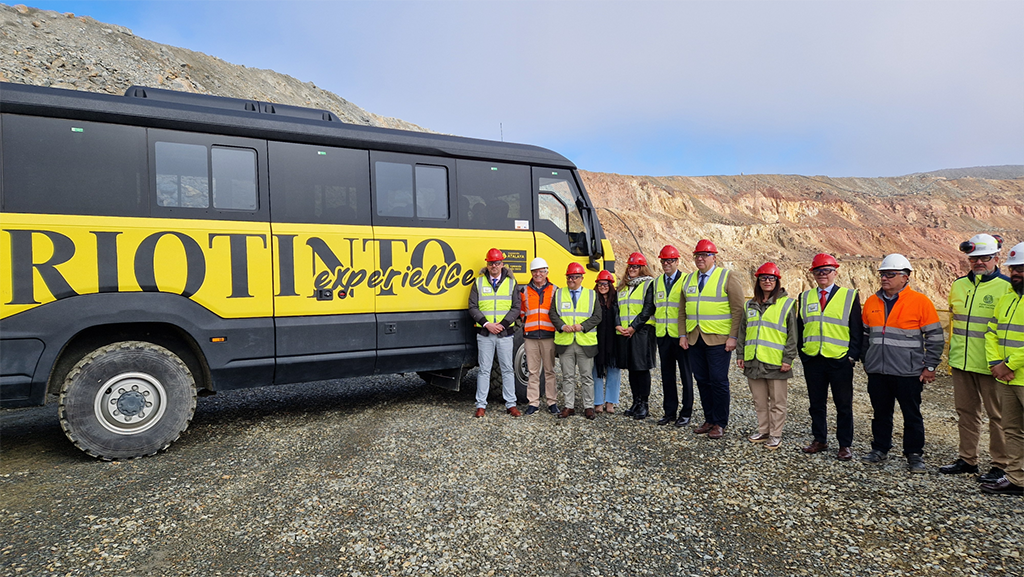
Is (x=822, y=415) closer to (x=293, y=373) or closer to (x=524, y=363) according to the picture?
(x=524, y=363)

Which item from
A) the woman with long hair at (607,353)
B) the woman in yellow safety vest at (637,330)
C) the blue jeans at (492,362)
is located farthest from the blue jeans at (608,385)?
the blue jeans at (492,362)

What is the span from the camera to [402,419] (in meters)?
6.20

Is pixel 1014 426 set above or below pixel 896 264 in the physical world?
below

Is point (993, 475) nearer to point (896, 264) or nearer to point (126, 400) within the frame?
point (896, 264)

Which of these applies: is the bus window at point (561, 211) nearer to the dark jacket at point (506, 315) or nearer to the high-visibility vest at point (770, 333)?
the dark jacket at point (506, 315)

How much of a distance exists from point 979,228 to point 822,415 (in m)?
64.1

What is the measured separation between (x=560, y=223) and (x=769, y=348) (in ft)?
10.0

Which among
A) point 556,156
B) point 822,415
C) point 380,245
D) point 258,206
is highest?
point 556,156

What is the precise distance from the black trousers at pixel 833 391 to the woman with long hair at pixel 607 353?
6.89 ft

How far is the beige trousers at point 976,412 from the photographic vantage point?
4.40 meters

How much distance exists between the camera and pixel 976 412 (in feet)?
15.1

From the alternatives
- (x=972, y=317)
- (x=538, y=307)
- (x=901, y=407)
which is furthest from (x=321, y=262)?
(x=972, y=317)

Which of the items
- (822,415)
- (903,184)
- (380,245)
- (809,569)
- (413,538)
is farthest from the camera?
(903,184)

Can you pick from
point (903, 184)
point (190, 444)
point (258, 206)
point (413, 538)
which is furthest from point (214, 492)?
point (903, 184)
